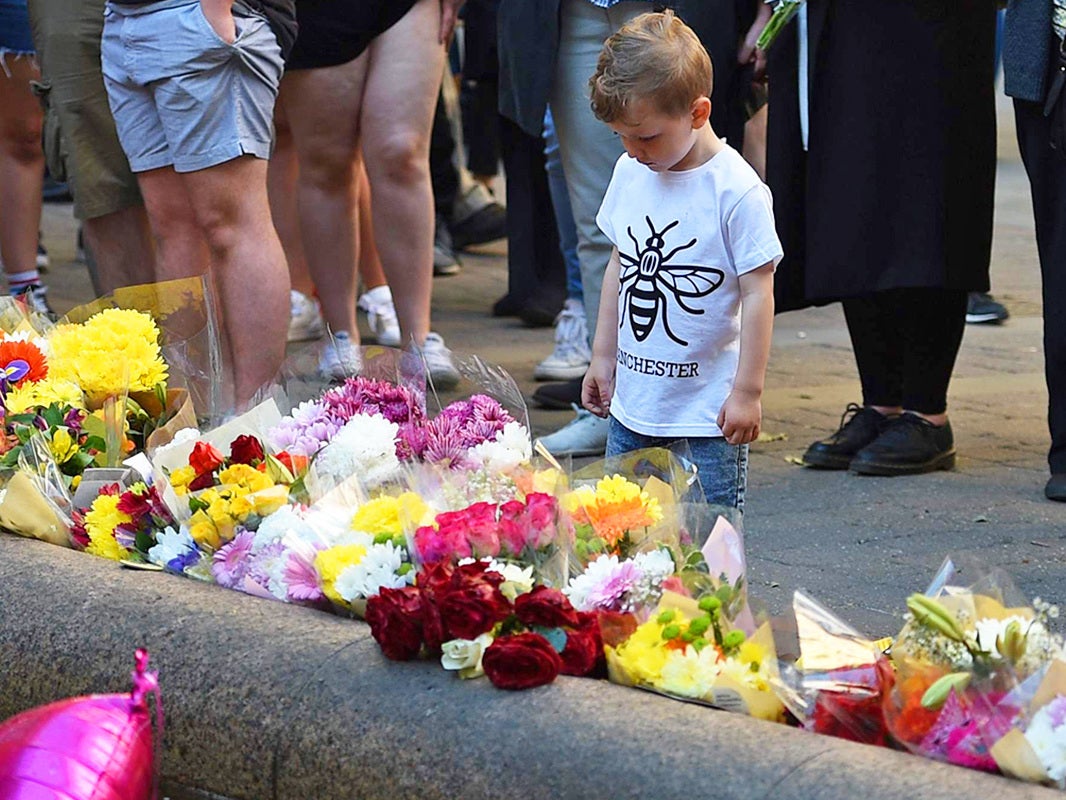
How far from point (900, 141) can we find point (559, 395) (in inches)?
50.9

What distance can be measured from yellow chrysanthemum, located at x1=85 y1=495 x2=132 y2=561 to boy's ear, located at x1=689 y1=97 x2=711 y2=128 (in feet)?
3.79

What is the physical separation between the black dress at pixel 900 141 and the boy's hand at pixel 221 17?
1.30m

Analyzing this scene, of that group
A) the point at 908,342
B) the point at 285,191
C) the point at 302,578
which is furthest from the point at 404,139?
the point at 302,578

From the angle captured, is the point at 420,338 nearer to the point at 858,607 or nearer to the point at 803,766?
the point at 858,607

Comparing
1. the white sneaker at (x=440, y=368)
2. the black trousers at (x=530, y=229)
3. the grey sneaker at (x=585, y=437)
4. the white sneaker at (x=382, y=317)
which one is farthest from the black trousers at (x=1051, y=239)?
the black trousers at (x=530, y=229)

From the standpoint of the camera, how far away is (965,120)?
4215 mm

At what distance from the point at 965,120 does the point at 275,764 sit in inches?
103

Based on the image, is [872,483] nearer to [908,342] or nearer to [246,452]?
[908,342]

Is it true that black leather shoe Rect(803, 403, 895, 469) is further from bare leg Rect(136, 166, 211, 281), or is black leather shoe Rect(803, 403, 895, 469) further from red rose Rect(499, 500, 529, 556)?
red rose Rect(499, 500, 529, 556)

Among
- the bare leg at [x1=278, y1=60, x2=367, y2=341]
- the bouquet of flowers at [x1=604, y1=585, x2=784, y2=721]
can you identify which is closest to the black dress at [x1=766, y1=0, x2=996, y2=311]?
the bare leg at [x1=278, y1=60, x2=367, y2=341]

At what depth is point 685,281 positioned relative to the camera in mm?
3143

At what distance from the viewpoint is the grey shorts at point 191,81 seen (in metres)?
3.89

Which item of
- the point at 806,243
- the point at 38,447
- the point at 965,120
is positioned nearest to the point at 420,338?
the point at 806,243

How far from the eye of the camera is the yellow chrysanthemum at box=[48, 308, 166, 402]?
332 cm
